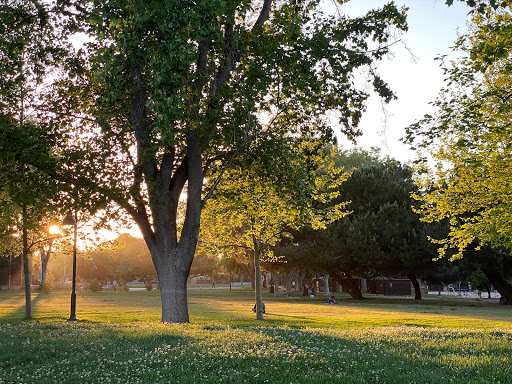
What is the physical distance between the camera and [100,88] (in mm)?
14320

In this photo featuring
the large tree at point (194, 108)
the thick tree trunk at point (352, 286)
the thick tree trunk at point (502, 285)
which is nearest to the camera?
the large tree at point (194, 108)

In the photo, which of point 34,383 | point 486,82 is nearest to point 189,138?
point 34,383

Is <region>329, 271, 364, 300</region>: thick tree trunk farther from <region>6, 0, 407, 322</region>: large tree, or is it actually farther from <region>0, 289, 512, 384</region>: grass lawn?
<region>0, 289, 512, 384</region>: grass lawn

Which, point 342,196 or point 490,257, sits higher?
point 342,196

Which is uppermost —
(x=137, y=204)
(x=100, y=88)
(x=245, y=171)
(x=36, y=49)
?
(x=36, y=49)

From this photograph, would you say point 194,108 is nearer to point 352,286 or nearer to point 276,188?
point 276,188

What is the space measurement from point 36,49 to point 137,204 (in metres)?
5.86

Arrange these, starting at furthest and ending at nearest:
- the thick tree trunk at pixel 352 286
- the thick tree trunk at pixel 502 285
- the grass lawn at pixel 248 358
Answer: the thick tree trunk at pixel 352 286
the thick tree trunk at pixel 502 285
the grass lawn at pixel 248 358

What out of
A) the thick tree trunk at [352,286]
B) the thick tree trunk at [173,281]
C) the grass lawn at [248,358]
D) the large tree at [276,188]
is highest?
the large tree at [276,188]

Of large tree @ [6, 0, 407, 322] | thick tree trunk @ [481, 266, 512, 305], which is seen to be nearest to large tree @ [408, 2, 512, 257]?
large tree @ [6, 0, 407, 322]

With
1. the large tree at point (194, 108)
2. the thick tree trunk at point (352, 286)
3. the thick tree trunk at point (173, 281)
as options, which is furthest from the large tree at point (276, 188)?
the thick tree trunk at point (352, 286)

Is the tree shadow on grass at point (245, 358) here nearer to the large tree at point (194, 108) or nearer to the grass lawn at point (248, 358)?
the grass lawn at point (248, 358)

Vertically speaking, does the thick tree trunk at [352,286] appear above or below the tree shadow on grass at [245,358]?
below

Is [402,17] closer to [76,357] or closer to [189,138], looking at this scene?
[189,138]
